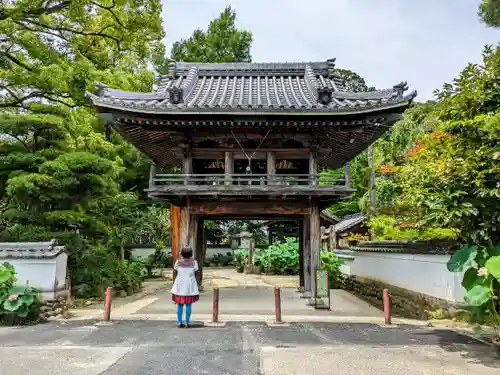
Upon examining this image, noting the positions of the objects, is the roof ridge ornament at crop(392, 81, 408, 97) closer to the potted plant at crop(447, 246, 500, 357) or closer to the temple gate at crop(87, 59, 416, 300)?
the temple gate at crop(87, 59, 416, 300)

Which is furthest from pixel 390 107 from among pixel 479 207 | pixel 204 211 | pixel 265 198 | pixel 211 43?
pixel 211 43

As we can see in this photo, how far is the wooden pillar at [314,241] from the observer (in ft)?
43.0

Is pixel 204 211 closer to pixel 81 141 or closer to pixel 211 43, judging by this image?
pixel 81 141

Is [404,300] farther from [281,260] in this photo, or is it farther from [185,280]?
[281,260]

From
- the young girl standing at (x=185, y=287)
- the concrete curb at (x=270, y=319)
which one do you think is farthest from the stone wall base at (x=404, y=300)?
the young girl standing at (x=185, y=287)

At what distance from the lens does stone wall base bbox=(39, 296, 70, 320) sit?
32.9ft

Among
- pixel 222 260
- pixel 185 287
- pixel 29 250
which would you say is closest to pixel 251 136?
pixel 185 287

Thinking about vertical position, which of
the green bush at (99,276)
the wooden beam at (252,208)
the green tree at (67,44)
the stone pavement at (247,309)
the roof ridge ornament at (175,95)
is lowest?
the stone pavement at (247,309)

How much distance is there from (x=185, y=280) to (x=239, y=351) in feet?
8.43

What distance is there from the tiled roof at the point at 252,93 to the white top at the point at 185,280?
498 centimetres

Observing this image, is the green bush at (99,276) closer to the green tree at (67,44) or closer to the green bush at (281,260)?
the green tree at (67,44)

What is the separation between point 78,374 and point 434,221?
5.95 metres

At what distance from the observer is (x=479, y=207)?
7043mm

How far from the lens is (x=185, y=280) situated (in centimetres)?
902
